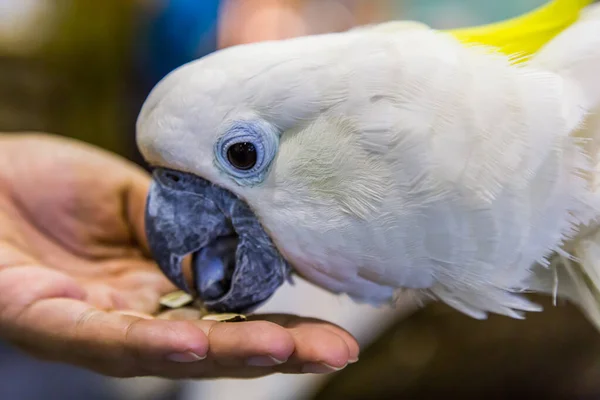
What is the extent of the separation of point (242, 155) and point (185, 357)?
0.93 ft

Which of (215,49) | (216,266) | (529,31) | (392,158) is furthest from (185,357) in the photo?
(215,49)

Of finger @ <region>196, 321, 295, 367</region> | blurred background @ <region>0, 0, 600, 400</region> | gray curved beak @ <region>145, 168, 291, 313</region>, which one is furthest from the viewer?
blurred background @ <region>0, 0, 600, 400</region>

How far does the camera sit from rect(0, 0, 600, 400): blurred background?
5.72 feet

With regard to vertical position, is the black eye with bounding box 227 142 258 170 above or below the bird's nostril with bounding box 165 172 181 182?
above

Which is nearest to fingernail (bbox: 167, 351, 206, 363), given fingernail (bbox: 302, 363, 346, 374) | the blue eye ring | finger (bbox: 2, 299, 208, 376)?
finger (bbox: 2, 299, 208, 376)

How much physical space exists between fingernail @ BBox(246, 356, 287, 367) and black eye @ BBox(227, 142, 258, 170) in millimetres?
265

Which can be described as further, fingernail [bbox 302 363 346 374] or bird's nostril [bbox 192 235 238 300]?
bird's nostril [bbox 192 235 238 300]

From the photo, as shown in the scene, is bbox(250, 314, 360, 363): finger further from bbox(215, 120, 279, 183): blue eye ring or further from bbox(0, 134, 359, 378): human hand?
bbox(215, 120, 279, 183): blue eye ring

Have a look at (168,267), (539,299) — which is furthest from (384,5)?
(168,267)

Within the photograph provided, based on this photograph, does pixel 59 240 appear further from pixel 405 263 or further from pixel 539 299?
pixel 539 299

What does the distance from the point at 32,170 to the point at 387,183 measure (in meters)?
0.81

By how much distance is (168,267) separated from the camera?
3.20 feet

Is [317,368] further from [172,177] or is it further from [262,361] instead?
[172,177]

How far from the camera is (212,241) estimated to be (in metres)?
0.96
